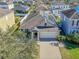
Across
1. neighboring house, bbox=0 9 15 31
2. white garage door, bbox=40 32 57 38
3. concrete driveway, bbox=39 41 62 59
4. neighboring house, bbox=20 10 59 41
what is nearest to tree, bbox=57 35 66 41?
neighboring house, bbox=20 10 59 41

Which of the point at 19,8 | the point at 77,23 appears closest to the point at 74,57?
the point at 77,23

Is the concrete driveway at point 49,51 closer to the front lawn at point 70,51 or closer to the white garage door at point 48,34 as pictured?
the front lawn at point 70,51

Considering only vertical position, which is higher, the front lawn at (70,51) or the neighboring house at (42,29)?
the neighboring house at (42,29)

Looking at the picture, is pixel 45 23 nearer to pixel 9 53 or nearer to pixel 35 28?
pixel 35 28

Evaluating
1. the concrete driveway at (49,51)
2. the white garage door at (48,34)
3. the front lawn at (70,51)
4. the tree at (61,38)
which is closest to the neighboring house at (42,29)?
the white garage door at (48,34)

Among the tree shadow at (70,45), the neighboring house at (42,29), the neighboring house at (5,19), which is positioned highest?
the neighboring house at (5,19)

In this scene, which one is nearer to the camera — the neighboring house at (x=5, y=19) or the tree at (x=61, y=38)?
the tree at (x=61, y=38)
